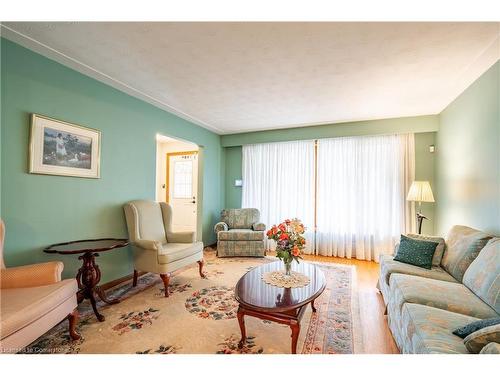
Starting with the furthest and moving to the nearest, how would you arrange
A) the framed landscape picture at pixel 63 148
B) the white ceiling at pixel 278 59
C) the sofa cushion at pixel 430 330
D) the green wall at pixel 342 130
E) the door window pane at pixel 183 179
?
the door window pane at pixel 183 179 → the green wall at pixel 342 130 → the framed landscape picture at pixel 63 148 → the white ceiling at pixel 278 59 → the sofa cushion at pixel 430 330

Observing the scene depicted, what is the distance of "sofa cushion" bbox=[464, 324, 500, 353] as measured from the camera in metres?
1.01

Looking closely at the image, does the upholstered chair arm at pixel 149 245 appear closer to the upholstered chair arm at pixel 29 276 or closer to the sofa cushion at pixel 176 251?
the sofa cushion at pixel 176 251

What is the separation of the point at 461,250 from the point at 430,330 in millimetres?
1350

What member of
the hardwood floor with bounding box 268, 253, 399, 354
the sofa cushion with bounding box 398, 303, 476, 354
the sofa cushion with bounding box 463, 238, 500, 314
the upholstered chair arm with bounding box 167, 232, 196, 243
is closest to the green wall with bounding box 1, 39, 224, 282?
the upholstered chair arm with bounding box 167, 232, 196, 243

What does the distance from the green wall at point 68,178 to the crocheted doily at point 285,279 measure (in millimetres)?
2099

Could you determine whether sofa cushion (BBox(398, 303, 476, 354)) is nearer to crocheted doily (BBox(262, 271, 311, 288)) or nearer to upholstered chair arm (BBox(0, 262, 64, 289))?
crocheted doily (BBox(262, 271, 311, 288))

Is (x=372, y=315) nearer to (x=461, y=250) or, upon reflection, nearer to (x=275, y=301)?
(x=461, y=250)

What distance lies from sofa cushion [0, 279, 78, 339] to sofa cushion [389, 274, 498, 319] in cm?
259

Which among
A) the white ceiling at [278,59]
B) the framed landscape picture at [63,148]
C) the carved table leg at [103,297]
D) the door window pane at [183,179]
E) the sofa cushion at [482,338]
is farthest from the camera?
the door window pane at [183,179]

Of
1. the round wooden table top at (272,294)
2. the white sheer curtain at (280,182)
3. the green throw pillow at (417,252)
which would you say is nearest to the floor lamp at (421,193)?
the green throw pillow at (417,252)

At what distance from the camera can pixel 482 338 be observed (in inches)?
40.4

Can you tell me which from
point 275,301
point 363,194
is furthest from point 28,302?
point 363,194

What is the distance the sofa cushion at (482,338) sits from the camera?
3.30 ft

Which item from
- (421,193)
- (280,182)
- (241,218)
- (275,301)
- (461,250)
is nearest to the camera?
(275,301)
